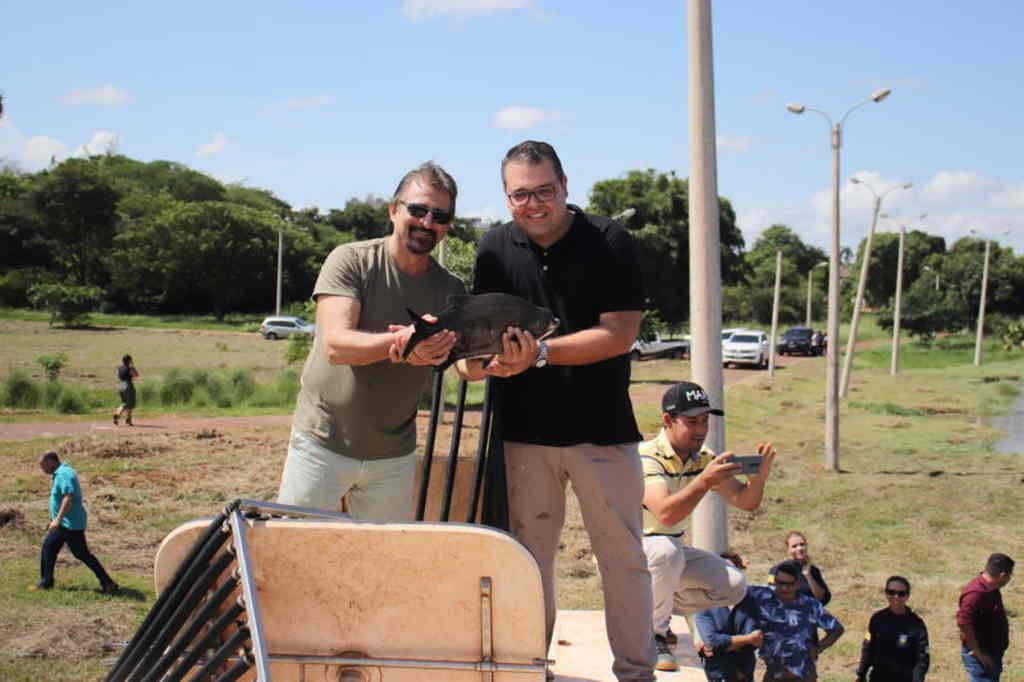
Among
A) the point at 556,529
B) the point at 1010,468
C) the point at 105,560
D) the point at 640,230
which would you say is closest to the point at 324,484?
the point at 556,529

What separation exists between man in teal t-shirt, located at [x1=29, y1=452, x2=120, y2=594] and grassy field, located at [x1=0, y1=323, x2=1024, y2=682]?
186mm

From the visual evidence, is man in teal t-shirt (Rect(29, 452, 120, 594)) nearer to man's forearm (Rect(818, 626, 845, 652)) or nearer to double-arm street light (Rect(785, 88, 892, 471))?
man's forearm (Rect(818, 626, 845, 652))

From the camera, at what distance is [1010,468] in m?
21.4

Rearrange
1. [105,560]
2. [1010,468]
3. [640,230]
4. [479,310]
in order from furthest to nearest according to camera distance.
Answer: [640,230] → [1010,468] → [105,560] → [479,310]

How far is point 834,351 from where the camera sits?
21.6 metres

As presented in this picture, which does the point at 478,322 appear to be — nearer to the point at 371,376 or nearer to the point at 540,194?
the point at 540,194

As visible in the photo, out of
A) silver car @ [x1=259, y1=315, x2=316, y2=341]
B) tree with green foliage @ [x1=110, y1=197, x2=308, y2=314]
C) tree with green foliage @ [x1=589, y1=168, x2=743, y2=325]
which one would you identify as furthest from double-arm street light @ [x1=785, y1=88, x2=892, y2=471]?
tree with green foliage @ [x1=110, y1=197, x2=308, y2=314]

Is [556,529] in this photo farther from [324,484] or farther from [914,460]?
[914,460]

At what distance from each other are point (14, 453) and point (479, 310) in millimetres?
16986

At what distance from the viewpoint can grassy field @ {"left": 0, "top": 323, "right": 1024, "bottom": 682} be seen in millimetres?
9398

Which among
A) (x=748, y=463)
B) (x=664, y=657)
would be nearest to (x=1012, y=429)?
(x=748, y=463)

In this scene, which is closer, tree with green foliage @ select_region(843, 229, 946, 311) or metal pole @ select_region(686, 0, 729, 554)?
metal pole @ select_region(686, 0, 729, 554)

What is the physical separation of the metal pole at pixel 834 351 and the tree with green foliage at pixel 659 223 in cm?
2450

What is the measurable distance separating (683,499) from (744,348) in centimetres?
4565
